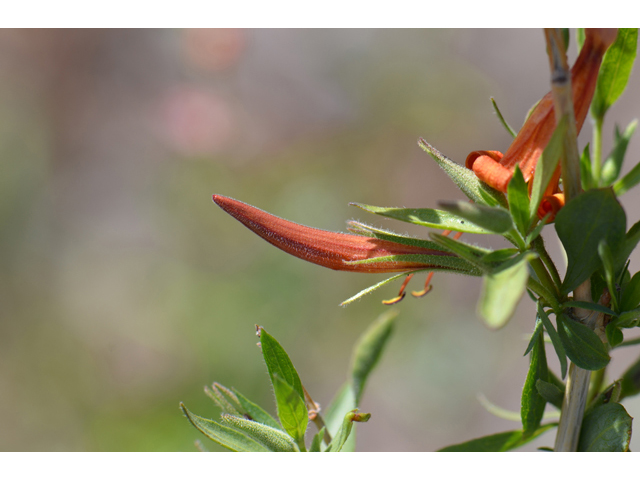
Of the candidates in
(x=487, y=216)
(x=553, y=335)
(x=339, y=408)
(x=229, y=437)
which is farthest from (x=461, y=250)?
(x=339, y=408)

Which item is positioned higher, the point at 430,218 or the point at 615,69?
the point at 615,69

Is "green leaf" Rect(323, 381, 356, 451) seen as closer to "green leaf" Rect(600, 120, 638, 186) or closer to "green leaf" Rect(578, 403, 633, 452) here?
"green leaf" Rect(578, 403, 633, 452)

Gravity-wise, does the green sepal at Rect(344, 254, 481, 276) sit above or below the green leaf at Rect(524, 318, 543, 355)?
above

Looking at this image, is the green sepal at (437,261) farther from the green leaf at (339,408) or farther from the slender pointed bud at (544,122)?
the green leaf at (339,408)

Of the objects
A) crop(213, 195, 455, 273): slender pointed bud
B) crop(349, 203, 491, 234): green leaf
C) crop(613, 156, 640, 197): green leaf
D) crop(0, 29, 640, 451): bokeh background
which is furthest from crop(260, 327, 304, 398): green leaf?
crop(0, 29, 640, 451): bokeh background

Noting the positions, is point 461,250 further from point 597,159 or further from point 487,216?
point 597,159

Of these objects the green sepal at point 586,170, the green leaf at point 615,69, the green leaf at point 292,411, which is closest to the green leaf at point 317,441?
the green leaf at point 292,411
